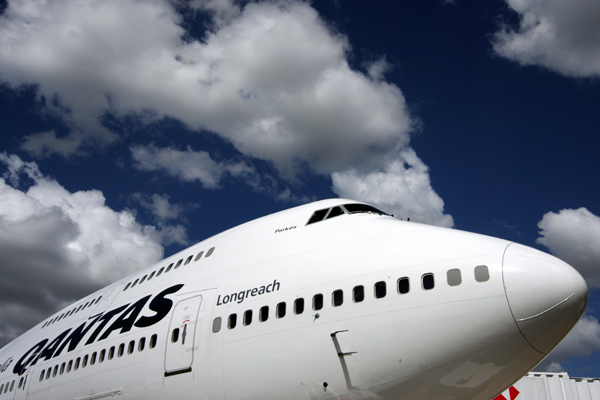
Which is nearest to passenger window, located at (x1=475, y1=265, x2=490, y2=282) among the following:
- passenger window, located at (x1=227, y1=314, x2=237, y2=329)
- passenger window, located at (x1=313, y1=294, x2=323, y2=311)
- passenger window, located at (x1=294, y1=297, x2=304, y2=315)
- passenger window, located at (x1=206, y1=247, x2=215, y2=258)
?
passenger window, located at (x1=313, y1=294, x2=323, y2=311)

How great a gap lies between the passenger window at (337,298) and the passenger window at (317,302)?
9.5 inches

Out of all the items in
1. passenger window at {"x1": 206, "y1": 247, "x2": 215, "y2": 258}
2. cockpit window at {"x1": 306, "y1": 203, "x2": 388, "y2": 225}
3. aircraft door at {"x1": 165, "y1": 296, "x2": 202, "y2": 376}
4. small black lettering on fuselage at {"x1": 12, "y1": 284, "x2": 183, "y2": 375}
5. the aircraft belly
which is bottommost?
the aircraft belly

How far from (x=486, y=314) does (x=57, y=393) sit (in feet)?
42.3

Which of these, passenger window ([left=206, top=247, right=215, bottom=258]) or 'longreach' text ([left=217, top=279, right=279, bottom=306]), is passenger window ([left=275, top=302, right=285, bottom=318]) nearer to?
'longreach' text ([left=217, top=279, right=279, bottom=306])

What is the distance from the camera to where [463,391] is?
7594 mm

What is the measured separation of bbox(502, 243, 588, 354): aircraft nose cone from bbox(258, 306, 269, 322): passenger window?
4590 millimetres

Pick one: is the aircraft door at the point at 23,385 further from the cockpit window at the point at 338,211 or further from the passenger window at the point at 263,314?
the cockpit window at the point at 338,211

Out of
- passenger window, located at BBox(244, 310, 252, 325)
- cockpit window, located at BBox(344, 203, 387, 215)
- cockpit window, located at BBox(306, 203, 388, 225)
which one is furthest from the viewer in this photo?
cockpit window, located at BBox(344, 203, 387, 215)

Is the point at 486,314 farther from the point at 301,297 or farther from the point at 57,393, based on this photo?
the point at 57,393

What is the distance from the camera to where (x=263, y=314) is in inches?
359

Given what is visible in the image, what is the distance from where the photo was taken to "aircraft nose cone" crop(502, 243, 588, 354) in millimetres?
7047

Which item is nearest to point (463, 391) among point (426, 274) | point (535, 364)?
point (535, 364)

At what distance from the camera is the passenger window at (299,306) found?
8648 millimetres

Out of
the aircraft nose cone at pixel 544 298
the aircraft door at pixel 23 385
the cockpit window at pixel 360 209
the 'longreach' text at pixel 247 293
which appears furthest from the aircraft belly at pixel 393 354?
the aircraft door at pixel 23 385
